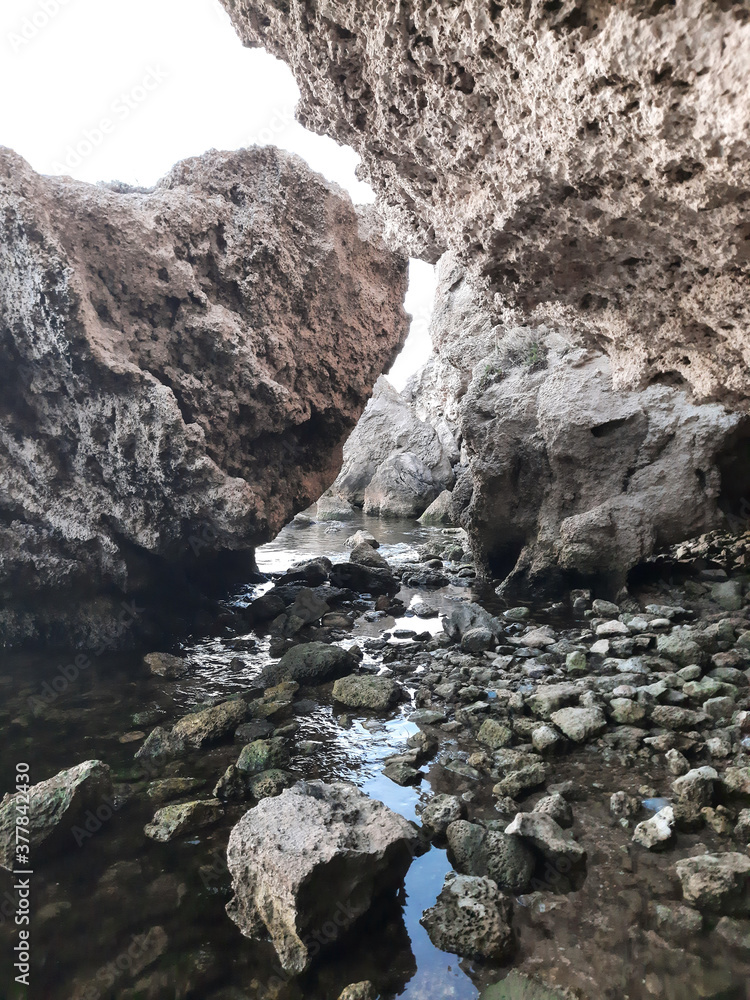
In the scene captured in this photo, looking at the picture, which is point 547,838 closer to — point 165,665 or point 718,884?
point 718,884

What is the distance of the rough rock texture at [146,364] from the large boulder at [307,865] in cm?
400

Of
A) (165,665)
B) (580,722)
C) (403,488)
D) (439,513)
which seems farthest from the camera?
(403,488)

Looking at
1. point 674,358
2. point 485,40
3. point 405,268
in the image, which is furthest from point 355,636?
point 485,40

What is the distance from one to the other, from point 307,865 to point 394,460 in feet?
61.9

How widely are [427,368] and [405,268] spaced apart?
2094 centimetres

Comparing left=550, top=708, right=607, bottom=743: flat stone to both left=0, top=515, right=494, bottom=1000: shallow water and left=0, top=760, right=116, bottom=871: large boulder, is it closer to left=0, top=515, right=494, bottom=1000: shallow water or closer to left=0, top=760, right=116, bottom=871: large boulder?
left=0, top=515, right=494, bottom=1000: shallow water

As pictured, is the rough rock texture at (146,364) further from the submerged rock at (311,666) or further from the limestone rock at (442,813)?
the limestone rock at (442,813)

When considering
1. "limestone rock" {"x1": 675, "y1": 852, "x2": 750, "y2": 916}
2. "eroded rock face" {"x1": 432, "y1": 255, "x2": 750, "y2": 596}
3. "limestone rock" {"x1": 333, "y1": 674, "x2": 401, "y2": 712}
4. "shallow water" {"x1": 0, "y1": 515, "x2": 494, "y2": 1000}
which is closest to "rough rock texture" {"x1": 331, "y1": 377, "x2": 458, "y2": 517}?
"eroded rock face" {"x1": 432, "y1": 255, "x2": 750, "y2": 596}

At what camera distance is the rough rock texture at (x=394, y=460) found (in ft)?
68.0

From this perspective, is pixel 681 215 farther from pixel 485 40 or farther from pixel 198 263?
pixel 198 263

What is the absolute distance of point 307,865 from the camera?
109 inches

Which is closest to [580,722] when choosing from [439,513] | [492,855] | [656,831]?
[656,831]

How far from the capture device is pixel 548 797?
3514mm

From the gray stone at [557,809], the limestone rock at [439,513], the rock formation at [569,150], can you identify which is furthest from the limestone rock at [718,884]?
the limestone rock at [439,513]
